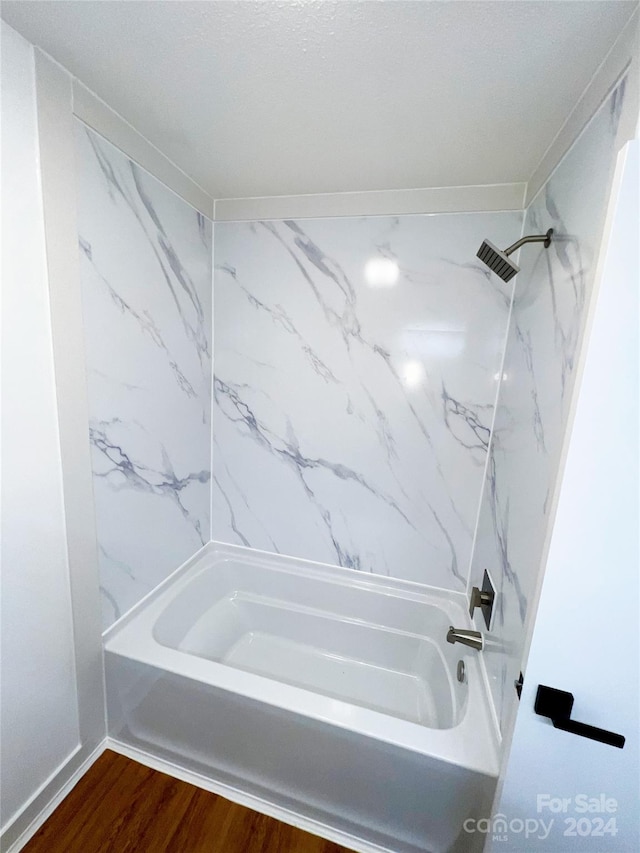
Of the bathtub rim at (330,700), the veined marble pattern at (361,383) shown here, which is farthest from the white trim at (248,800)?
the veined marble pattern at (361,383)

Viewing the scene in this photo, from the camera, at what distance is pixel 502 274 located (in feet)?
4.11

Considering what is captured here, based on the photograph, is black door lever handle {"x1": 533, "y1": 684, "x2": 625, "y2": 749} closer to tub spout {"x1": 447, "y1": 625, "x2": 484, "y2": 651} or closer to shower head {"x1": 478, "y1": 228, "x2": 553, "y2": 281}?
tub spout {"x1": 447, "y1": 625, "x2": 484, "y2": 651}

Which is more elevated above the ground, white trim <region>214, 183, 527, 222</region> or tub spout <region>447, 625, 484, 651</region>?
white trim <region>214, 183, 527, 222</region>

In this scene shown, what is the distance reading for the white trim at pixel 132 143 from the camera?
111 cm

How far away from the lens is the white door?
0.65 meters

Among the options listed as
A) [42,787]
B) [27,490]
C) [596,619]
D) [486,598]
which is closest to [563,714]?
[596,619]

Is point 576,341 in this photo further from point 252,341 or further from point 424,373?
point 252,341

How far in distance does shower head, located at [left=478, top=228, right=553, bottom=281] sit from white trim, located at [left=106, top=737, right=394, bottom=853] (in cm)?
193

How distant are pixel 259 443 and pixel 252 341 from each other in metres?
0.54

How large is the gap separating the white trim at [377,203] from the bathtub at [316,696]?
69.7 inches

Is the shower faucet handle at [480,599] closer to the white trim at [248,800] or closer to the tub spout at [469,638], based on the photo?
the tub spout at [469,638]

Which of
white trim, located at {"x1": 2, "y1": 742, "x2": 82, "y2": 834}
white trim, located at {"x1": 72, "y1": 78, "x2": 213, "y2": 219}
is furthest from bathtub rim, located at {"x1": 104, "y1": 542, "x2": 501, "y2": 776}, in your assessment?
white trim, located at {"x1": 72, "y1": 78, "x2": 213, "y2": 219}

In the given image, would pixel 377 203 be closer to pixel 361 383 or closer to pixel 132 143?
pixel 361 383

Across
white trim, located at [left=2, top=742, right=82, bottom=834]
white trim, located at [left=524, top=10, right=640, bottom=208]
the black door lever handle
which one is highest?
white trim, located at [left=524, top=10, right=640, bottom=208]
